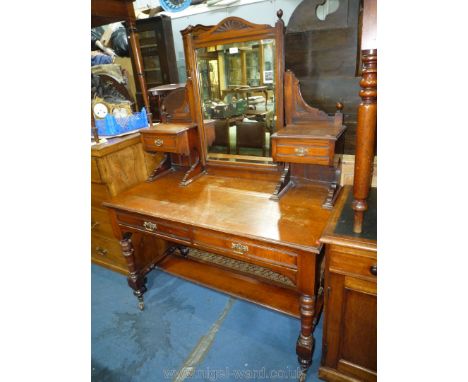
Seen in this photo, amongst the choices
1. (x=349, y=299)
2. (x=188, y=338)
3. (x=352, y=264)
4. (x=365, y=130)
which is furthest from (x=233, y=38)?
(x=188, y=338)

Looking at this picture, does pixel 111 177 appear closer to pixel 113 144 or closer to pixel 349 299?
pixel 113 144

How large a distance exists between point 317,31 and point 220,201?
1.95 meters

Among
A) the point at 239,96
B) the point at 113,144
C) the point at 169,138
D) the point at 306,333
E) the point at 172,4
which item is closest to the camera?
the point at 306,333

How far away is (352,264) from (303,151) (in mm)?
622

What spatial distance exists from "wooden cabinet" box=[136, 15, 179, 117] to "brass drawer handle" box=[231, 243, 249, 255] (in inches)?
137

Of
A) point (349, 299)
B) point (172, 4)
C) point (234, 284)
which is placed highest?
point (172, 4)

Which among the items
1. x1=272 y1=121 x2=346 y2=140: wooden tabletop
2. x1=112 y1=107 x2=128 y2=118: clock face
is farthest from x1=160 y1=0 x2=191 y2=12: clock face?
x1=272 y1=121 x2=346 y2=140: wooden tabletop

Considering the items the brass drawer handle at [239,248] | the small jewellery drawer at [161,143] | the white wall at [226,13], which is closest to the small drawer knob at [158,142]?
the small jewellery drawer at [161,143]

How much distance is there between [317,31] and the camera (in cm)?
258

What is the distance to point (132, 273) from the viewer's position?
2.05 meters

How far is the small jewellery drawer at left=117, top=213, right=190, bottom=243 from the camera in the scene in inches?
62.2
